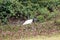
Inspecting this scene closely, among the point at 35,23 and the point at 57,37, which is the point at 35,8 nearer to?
the point at 35,23

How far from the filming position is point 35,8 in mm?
14586

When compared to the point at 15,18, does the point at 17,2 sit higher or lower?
higher

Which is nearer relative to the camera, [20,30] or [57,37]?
[57,37]

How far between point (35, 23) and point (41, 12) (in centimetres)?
153

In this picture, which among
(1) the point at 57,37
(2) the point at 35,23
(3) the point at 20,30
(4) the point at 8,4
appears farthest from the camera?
(4) the point at 8,4

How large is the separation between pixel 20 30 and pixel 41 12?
286 centimetres

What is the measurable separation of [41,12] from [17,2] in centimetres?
169

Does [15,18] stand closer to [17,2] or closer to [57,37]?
[17,2]

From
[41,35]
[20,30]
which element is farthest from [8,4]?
[41,35]

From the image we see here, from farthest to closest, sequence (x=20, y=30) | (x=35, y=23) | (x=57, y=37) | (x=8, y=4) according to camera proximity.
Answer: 1. (x=8, y=4)
2. (x=35, y=23)
3. (x=20, y=30)
4. (x=57, y=37)

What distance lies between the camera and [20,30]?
1194 centimetres

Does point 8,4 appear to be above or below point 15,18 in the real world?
above

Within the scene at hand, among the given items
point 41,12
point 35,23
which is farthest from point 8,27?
point 41,12

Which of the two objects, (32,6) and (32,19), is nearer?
(32,19)
